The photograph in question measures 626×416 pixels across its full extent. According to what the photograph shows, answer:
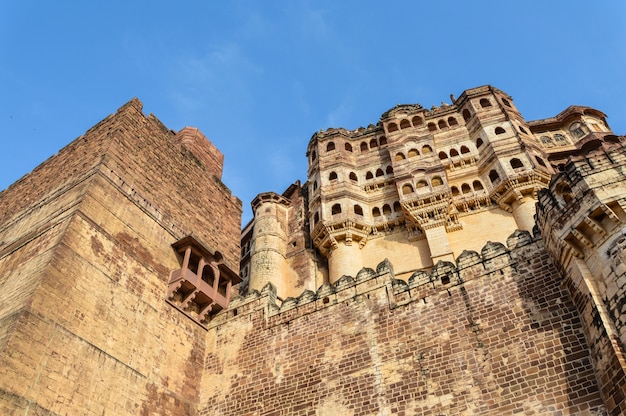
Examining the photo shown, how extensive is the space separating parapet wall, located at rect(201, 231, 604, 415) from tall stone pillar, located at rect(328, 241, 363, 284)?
8768 mm

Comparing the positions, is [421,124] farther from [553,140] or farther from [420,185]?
[553,140]

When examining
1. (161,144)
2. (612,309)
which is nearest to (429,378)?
(612,309)

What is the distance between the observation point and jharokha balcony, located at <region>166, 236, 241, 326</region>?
12.1 meters

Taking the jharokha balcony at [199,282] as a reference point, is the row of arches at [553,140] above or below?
above

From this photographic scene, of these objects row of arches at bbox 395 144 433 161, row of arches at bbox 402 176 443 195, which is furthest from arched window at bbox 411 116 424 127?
row of arches at bbox 402 176 443 195

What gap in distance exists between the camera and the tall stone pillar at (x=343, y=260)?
67.2 feet

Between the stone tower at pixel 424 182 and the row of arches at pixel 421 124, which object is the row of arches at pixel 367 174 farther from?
the row of arches at pixel 421 124

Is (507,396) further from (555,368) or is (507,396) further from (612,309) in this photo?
(612,309)

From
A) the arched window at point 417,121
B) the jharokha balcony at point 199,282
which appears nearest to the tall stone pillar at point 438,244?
the arched window at point 417,121

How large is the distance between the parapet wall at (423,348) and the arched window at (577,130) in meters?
19.8

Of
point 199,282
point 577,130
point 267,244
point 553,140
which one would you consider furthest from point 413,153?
point 199,282

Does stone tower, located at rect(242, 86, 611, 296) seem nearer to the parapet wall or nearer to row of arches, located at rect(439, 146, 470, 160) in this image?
row of arches, located at rect(439, 146, 470, 160)

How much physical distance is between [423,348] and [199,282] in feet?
18.5

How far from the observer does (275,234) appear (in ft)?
77.4
